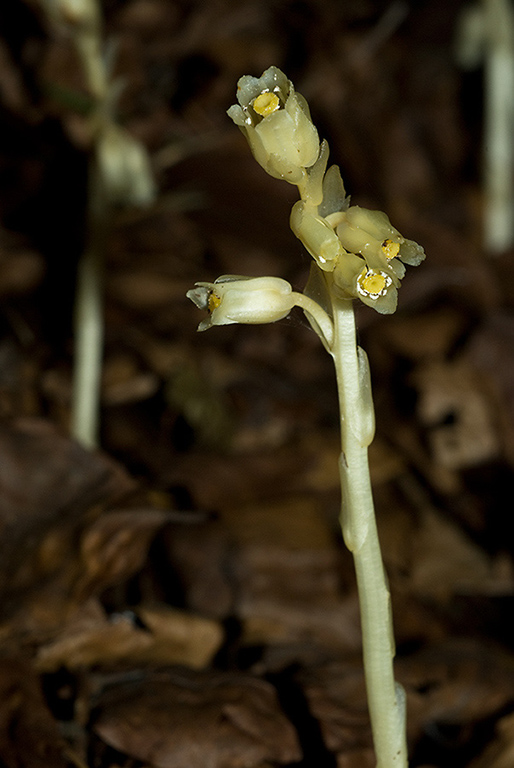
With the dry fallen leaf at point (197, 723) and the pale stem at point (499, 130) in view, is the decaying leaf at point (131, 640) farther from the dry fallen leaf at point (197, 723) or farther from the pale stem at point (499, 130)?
the pale stem at point (499, 130)

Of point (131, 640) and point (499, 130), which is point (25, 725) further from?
point (499, 130)

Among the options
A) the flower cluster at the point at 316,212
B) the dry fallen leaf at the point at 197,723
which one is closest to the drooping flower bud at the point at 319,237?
the flower cluster at the point at 316,212

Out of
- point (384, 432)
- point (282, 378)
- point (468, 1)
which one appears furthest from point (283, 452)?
point (468, 1)

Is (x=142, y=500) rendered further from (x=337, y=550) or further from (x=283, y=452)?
(x=283, y=452)

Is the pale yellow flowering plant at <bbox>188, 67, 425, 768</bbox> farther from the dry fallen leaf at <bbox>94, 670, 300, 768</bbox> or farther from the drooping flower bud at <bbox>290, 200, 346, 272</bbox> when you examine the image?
the dry fallen leaf at <bbox>94, 670, 300, 768</bbox>

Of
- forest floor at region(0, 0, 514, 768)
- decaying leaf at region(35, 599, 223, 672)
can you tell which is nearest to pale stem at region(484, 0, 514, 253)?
forest floor at region(0, 0, 514, 768)

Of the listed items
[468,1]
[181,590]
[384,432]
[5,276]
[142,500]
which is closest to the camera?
[142,500]

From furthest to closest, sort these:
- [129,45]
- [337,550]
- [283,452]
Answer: [129,45] < [283,452] < [337,550]
